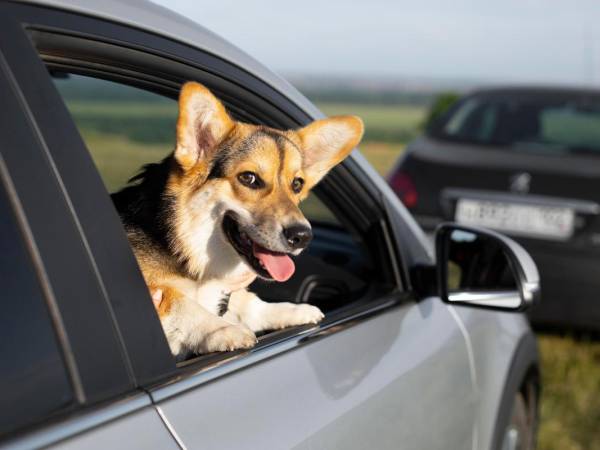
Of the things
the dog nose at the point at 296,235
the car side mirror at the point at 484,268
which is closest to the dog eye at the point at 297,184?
the dog nose at the point at 296,235

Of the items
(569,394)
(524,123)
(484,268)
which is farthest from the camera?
(524,123)

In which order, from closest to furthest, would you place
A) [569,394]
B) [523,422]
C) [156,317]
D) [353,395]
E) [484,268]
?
[156,317] < [353,395] < [484,268] < [523,422] < [569,394]

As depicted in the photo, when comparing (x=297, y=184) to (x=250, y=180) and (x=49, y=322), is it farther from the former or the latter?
(x=49, y=322)

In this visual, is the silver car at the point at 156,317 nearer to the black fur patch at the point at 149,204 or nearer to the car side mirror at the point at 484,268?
the car side mirror at the point at 484,268

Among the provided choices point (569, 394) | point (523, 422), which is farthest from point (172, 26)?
point (569, 394)

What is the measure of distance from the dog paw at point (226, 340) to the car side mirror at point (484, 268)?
87cm

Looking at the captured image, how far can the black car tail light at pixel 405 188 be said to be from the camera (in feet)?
20.0

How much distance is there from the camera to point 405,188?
6180mm

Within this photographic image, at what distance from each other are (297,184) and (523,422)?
5.71 feet

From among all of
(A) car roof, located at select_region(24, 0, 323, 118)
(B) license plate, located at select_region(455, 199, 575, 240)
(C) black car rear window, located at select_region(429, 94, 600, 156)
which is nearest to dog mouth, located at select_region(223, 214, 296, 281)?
(A) car roof, located at select_region(24, 0, 323, 118)

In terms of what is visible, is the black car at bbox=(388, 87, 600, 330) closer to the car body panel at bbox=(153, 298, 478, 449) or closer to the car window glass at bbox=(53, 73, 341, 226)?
the car window glass at bbox=(53, 73, 341, 226)

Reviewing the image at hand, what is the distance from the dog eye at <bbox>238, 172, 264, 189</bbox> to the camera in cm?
221

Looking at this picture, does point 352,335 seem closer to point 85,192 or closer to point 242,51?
point 242,51

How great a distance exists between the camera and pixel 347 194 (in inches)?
99.7
